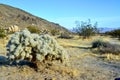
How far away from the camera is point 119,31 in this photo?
45.3m

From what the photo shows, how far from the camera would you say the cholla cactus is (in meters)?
12.7

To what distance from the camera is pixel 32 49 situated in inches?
518

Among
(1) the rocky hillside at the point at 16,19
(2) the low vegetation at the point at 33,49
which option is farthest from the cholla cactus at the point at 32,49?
(1) the rocky hillside at the point at 16,19

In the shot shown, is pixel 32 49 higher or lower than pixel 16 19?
lower

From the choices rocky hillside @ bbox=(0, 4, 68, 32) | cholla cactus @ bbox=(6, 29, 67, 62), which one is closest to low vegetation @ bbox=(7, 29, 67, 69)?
cholla cactus @ bbox=(6, 29, 67, 62)

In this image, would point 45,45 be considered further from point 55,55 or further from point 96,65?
point 96,65

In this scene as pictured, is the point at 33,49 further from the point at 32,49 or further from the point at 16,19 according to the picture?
the point at 16,19

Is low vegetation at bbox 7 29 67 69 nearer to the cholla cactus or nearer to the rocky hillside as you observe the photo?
the cholla cactus

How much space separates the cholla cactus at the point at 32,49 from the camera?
12719 millimetres

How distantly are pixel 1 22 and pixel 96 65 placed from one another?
6314cm

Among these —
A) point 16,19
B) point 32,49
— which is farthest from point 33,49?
point 16,19

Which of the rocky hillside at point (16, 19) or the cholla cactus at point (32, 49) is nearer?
the cholla cactus at point (32, 49)

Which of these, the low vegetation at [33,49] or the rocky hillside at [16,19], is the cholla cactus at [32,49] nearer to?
the low vegetation at [33,49]

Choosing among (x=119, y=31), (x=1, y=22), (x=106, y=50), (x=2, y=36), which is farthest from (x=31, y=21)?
(x=106, y=50)
